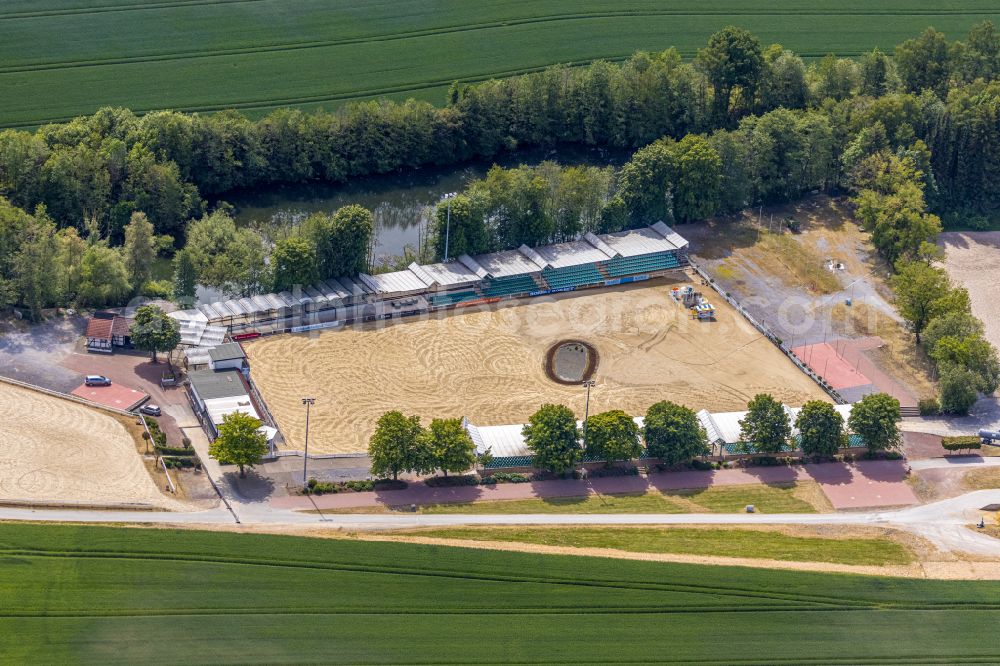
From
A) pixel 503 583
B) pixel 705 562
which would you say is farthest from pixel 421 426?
pixel 705 562

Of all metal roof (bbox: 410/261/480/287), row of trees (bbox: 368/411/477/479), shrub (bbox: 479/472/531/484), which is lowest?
shrub (bbox: 479/472/531/484)

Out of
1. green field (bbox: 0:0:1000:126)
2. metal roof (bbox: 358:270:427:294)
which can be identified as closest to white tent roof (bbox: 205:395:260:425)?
metal roof (bbox: 358:270:427:294)

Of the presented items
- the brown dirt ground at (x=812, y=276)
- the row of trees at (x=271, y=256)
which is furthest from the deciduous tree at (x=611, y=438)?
the row of trees at (x=271, y=256)

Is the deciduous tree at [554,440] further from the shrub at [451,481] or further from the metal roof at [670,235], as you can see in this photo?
the metal roof at [670,235]

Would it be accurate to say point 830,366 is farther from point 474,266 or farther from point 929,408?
point 474,266

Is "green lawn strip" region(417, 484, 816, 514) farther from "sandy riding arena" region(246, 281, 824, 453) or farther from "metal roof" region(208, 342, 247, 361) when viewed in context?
"metal roof" region(208, 342, 247, 361)

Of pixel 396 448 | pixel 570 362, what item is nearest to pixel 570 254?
pixel 570 362

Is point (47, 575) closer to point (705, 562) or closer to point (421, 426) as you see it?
point (421, 426)
